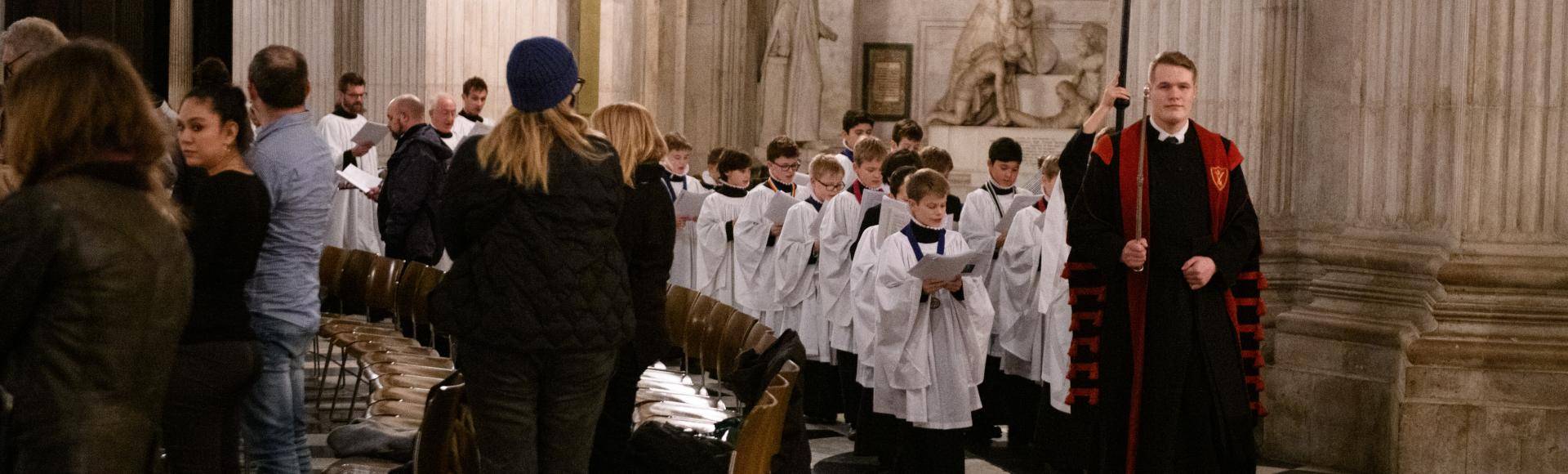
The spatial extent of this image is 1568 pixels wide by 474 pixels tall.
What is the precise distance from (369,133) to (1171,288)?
565 cm

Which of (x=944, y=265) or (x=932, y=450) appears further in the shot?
(x=932, y=450)

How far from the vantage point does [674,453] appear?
5.23 metres

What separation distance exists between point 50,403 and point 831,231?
5.91 metres

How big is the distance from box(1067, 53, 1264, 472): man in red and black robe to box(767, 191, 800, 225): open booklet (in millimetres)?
3986

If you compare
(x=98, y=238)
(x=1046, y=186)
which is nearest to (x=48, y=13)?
(x=1046, y=186)

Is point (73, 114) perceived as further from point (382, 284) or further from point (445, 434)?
point (382, 284)

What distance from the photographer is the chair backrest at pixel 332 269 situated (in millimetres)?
8359

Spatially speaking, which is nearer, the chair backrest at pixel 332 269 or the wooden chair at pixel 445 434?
the wooden chair at pixel 445 434

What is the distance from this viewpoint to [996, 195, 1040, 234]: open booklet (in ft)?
26.0

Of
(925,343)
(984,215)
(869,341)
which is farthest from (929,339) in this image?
(984,215)

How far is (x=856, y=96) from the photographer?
658 inches

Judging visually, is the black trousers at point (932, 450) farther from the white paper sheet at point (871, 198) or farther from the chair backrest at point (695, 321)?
the white paper sheet at point (871, 198)

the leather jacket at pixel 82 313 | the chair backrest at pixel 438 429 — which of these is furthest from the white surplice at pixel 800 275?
the leather jacket at pixel 82 313

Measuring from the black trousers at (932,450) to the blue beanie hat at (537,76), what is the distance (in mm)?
3060
